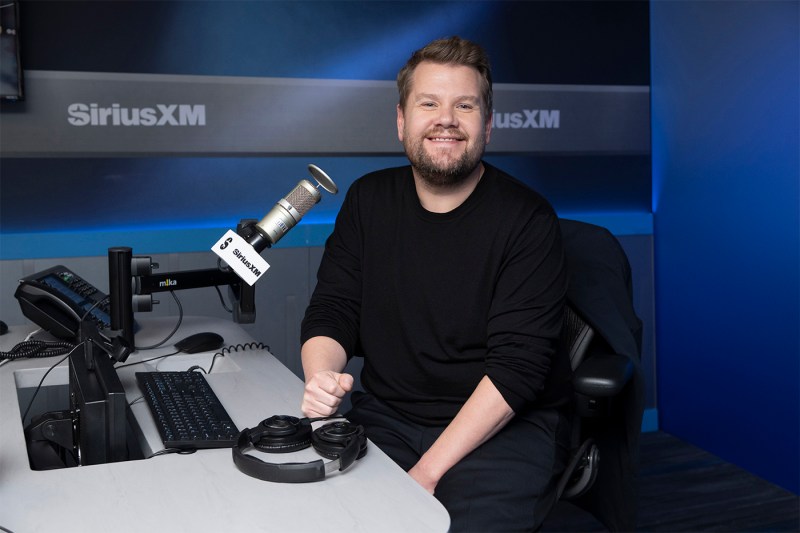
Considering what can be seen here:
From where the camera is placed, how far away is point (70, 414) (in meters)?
1.70

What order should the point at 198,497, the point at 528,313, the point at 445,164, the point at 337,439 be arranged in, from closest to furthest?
the point at 198,497, the point at 337,439, the point at 528,313, the point at 445,164

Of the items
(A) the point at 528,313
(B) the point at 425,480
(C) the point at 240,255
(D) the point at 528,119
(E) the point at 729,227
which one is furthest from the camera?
(D) the point at 528,119

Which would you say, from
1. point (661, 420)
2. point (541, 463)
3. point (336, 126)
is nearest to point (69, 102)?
point (336, 126)

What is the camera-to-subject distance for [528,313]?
1908mm

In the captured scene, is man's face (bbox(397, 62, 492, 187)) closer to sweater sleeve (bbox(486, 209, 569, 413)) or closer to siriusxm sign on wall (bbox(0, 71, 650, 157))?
sweater sleeve (bbox(486, 209, 569, 413))

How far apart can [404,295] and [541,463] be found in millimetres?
503

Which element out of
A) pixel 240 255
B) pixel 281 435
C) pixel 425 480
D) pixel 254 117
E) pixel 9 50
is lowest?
pixel 425 480

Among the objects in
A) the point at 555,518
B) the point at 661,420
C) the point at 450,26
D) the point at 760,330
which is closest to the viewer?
the point at 555,518

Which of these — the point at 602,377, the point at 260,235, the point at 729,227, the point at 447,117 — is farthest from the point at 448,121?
the point at 729,227

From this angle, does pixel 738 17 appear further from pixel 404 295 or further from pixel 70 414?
pixel 70 414

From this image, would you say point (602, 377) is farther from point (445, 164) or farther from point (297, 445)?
point (297, 445)

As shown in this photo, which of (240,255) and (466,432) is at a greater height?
(240,255)

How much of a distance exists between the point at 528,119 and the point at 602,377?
6.81 feet

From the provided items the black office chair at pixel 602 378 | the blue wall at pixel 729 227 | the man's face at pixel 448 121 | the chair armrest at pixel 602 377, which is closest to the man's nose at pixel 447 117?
the man's face at pixel 448 121
